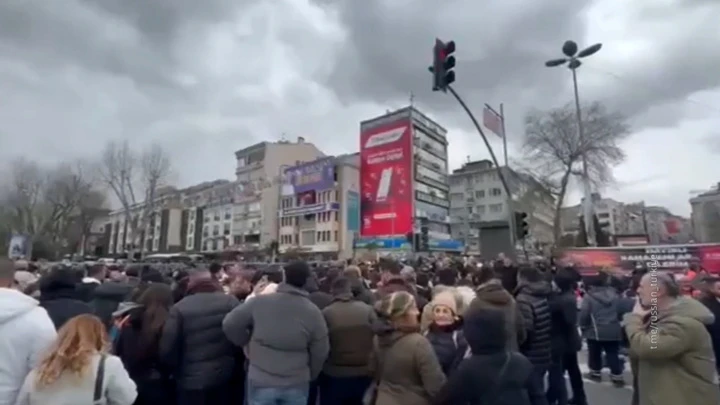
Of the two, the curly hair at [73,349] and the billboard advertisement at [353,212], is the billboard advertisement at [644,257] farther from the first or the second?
the billboard advertisement at [353,212]

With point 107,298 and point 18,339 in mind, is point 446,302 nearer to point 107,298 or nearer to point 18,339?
point 18,339

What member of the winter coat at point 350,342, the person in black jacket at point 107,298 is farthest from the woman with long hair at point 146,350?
the winter coat at point 350,342

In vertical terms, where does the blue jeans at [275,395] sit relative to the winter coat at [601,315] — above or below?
below

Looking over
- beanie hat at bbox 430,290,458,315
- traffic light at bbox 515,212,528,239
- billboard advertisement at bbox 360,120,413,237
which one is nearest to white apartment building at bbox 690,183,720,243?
billboard advertisement at bbox 360,120,413,237

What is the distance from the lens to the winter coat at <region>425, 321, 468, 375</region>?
4.30 meters

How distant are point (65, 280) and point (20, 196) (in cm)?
6338

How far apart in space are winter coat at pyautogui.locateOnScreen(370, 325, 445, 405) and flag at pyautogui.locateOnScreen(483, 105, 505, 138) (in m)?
10.4

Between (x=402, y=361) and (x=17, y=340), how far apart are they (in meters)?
2.43

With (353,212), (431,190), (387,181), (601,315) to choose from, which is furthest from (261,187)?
(601,315)

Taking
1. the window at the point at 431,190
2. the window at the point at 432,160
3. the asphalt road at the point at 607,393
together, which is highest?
the window at the point at 432,160

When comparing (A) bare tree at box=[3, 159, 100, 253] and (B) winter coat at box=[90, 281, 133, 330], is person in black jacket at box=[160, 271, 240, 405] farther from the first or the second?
(A) bare tree at box=[3, 159, 100, 253]

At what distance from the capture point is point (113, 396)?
2.73 m

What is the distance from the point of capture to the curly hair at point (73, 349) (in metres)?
2.67

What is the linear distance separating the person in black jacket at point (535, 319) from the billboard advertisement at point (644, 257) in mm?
10193
